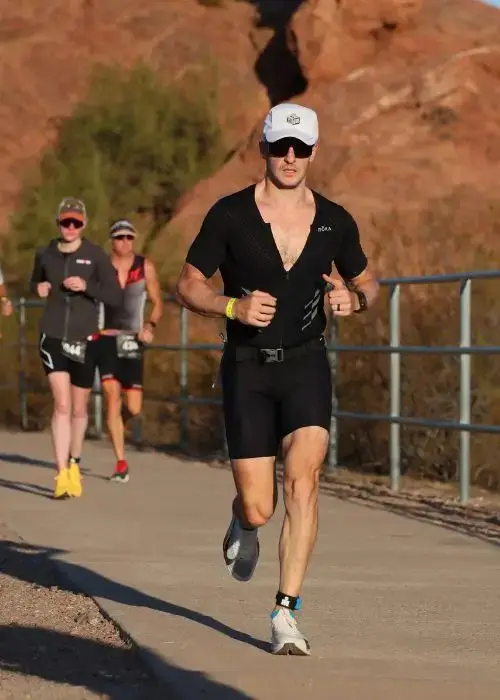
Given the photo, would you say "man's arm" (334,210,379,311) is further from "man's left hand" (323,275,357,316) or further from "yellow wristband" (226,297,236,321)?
"yellow wristband" (226,297,236,321)

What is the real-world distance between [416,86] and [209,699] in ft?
87.6

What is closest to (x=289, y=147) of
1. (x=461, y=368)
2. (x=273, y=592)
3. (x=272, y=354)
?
(x=272, y=354)

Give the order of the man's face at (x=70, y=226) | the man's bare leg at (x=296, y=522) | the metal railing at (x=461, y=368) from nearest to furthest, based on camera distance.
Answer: the man's bare leg at (x=296, y=522)
the metal railing at (x=461, y=368)
the man's face at (x=70, y=226)

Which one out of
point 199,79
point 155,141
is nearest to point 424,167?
point 155,141

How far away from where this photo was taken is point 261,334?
25.3 ft

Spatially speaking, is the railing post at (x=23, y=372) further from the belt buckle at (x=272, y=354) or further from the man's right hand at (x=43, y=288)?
the belt buckle at (x=272, y=354)

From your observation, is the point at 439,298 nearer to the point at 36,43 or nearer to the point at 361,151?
the point at 361,151

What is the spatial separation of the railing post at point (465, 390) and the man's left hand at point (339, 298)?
5.19 m

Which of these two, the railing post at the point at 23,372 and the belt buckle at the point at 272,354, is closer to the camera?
the belt buckle at the point at 272,354

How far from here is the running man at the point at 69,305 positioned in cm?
1366

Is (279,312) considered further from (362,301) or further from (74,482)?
(74,482)

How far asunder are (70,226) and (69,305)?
58 centimetres

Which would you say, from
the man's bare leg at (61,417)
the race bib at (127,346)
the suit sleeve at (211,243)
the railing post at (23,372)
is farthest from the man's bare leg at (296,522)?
the railing post at (23,372)

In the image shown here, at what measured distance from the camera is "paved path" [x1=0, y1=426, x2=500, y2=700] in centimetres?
693
